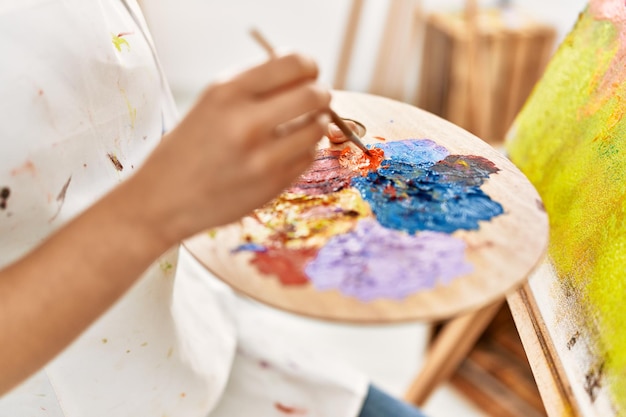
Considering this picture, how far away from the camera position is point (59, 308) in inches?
18.5

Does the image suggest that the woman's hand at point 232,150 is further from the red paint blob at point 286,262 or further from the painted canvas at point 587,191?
the painted canvas at point 587,191

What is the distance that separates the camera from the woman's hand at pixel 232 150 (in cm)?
42

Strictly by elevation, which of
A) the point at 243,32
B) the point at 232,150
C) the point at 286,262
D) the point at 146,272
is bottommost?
the point at 243,32

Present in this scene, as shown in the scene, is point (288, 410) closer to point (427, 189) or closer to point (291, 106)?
point (427, 189)

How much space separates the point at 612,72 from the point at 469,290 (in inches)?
14.4

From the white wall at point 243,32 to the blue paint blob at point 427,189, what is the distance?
2.02 m

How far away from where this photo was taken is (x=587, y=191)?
2.27 feet

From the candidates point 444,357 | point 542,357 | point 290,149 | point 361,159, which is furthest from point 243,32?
point 290,149

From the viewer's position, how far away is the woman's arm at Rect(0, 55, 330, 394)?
425 millimetres

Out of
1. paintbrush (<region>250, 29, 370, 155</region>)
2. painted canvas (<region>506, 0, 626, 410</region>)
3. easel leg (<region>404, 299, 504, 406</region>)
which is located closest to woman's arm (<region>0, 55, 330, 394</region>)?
paintbrush (<region>250, 29, 370, 155</region>)

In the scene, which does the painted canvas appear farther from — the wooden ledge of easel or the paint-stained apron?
the paint-stained apron

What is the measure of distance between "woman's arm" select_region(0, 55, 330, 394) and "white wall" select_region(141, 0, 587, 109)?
226 cm

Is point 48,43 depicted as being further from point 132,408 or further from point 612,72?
point 612,72

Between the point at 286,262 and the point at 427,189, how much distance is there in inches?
6.7
